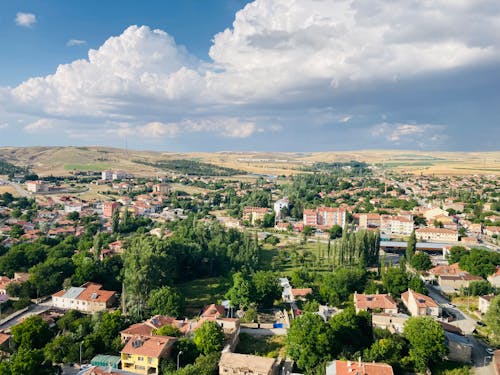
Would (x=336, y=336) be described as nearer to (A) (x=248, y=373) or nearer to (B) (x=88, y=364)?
(A) (x=248, y=373)

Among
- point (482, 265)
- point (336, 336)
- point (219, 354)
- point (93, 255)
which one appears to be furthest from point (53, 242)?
point (482, 265)

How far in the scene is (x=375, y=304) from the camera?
101 feet

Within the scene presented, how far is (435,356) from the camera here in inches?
912

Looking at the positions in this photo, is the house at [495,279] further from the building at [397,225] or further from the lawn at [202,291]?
the building at [397,225]

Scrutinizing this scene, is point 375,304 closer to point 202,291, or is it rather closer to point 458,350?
point 458,350

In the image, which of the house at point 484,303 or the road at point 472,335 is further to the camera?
the house at point 484,303

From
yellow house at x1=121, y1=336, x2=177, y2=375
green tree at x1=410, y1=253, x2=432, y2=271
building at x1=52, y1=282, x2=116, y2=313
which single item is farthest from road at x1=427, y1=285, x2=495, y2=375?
building at x1=52, y1=282, x2=116, y2=313

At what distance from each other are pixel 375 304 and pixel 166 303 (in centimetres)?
1583

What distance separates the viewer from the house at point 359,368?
20.5 m

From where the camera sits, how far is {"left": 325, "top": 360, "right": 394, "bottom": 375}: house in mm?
20531

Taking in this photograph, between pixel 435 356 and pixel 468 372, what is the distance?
2156 millimetres

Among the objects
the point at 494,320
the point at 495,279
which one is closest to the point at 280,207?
the point at 495,279

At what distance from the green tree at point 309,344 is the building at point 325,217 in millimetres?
48189

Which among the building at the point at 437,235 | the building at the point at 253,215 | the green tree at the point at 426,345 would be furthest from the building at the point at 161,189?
the green tree at the point at 426,345
